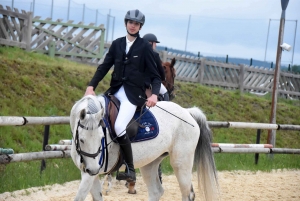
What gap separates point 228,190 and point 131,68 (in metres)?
4.04

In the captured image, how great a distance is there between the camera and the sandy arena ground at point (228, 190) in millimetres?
8520

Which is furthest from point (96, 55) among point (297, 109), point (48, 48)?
point (297, 109)

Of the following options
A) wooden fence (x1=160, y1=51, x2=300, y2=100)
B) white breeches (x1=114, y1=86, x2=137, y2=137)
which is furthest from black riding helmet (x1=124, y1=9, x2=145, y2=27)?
wooden fence (x1=160, y1=51, x2=300, y2=100)

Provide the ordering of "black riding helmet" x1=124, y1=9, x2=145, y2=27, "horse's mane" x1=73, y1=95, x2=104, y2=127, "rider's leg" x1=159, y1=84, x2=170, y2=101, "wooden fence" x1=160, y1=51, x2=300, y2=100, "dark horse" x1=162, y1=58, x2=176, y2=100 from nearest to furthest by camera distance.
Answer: "horse's mane" x1=73, y1=95, x2=104, y2=127 < "black riding helmet" x1=124, y1=9, x2=145, y2=27 < "rider's leg" x1=159, y1=84, x2=170, y2=101 < "dark horse" x1=162, y1=58, x2=176, y2=100 < "wooden fence" x1=160, y1=51, x2=300, y2=100

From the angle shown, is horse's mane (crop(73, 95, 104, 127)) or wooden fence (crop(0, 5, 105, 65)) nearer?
horse's mane (crop(73, 95, 104, 127))

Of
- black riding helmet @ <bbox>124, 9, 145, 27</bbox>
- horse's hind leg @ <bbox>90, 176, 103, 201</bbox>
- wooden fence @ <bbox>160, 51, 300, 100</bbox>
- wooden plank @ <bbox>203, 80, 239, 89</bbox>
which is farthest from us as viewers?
wooden plank @ <bbox>203, 80, 239, 89</bbox>

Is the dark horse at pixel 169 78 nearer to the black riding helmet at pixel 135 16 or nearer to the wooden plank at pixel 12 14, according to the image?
the black riding helmet at pixel 135 16

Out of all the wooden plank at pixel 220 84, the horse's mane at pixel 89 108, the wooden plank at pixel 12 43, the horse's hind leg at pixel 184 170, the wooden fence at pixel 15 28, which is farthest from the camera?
the wooden plank at pixel 220 84

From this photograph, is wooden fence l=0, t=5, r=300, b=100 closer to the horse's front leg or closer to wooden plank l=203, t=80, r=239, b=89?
wooden plank l=203, t=80, r=239, b=89

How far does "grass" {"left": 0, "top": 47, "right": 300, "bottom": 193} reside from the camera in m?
9.70

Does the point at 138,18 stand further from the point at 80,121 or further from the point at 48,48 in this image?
the point at 48,48

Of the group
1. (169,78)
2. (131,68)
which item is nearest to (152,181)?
(131,68)

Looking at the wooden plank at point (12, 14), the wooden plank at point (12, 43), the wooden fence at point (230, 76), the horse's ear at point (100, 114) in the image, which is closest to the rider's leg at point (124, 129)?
the horse's ear at point (100, 114)

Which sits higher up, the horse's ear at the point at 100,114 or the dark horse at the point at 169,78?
the dark horse at the point at 169,78
